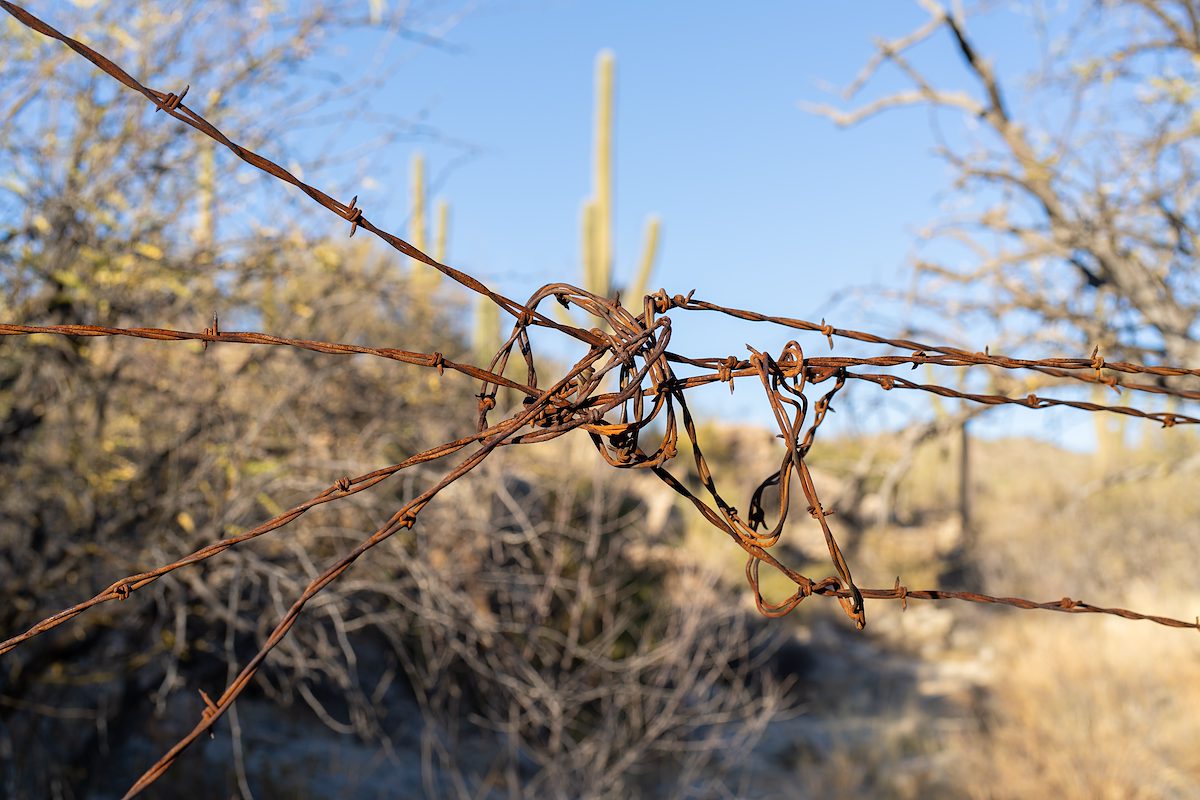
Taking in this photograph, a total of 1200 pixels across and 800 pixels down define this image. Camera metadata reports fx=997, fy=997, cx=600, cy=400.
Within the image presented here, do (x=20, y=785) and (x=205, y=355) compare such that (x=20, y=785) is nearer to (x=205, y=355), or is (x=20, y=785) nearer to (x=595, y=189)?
(x=205, y=355)

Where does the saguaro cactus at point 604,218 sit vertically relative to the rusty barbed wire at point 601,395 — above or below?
above

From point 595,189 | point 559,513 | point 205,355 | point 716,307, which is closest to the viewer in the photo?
point 716,307

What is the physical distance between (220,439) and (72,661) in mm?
1302

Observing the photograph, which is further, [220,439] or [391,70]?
[391,70]

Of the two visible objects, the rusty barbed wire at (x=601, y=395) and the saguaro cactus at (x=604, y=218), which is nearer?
the rusty barbed wire at (x=601, y=395)

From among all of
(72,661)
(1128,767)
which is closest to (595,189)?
(1128,767)

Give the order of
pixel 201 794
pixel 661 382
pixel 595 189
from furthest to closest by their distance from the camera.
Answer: pixel 595 189 < pixel 201 794 < pixel 661 382

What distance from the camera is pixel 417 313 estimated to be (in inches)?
261

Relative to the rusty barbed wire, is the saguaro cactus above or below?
above

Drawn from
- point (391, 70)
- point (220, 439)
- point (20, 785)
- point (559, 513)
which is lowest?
point (20, 785)

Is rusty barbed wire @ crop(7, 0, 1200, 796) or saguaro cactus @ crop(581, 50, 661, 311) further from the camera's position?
saguaro cactus @ crop(581, 50, 661, 311)

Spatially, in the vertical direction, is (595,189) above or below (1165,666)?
above

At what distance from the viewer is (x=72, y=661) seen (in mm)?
4852

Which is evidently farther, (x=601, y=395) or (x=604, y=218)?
(x=604, y=218)
